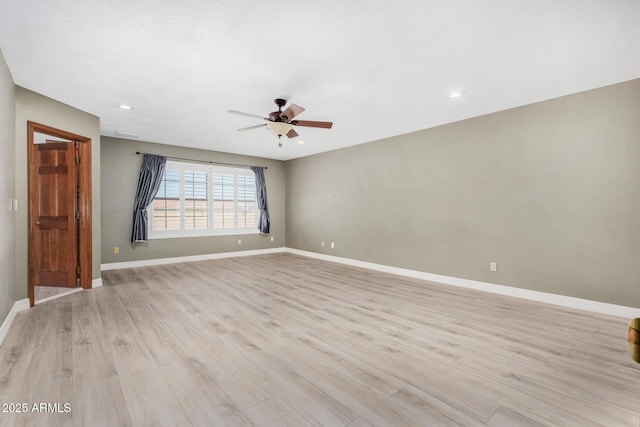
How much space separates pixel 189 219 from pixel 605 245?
7083 millimetres

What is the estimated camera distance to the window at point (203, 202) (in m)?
6.15

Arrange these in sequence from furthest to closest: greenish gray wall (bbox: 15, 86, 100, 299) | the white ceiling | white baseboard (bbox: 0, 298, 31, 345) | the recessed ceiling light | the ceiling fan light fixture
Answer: the recessed ceiling light < the ceiling fan light fixture < greenish gray wall (bbox: 15, 86, 100, 299) < white baseboard (bbox: 0, 298, 31, 345) < the white ceiling

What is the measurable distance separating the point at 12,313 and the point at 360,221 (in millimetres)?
5247

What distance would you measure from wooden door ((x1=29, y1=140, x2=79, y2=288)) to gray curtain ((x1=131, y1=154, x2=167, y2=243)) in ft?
4.92

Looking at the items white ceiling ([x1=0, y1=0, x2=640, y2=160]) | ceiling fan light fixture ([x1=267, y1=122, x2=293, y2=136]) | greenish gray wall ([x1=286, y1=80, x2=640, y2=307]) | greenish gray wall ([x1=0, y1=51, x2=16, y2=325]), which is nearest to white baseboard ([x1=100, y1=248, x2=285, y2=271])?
greenish gray wall ([x1=0, y1=51, x2=16, y2=325])

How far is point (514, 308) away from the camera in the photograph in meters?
3.42

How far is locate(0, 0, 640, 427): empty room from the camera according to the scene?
1.88m

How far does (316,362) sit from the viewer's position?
2.20 m

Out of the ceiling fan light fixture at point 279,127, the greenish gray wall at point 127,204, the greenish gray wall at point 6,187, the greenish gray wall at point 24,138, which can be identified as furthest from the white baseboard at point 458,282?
the ceiling fan light fixture at point 279,127

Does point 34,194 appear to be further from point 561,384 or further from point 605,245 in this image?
point 605,245

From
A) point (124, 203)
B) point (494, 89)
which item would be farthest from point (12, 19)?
point (494, 89)

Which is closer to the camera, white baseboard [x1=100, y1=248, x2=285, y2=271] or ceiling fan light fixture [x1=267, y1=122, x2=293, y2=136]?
ceiling fan light fixture [x1=267, y1=122, x2=293, y2=136]

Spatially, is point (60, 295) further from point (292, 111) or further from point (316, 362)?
point (292, 111)

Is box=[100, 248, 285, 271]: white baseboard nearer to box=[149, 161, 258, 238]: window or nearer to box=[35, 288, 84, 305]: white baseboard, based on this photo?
box=[149, 161, 258, 238]: window
